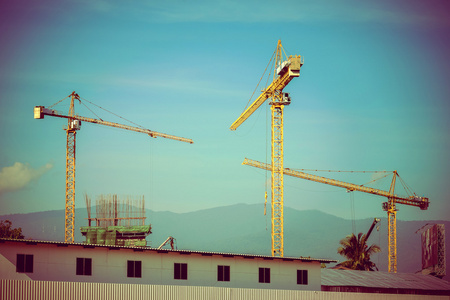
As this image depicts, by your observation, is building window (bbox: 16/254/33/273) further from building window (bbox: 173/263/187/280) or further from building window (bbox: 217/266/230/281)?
building window (bbox: 217/266/230/281)

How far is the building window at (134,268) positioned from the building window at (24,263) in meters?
7.55

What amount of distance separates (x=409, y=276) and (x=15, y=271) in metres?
55.3

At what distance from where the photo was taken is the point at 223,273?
5553cm

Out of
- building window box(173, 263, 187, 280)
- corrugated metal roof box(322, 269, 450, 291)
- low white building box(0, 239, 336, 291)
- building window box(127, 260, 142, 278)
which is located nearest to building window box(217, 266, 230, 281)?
low white building box(0, 239, 336, 291)

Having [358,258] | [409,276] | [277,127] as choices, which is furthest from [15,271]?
[358,258]

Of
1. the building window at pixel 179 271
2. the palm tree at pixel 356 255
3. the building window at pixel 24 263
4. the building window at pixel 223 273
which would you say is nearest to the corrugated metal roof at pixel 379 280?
the building window at pixel 223 273

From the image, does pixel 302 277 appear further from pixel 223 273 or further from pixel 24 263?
pixel 24 263

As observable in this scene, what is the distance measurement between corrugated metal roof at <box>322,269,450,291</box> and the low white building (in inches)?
603

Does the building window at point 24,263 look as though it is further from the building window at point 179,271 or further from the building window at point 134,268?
the building window at point 179,271

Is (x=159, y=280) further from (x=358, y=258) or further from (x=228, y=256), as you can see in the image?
(x=358, y=258)

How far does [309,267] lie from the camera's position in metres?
59.4

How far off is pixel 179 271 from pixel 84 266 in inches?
308

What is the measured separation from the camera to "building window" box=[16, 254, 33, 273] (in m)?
48.9

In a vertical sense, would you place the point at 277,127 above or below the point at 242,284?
above
